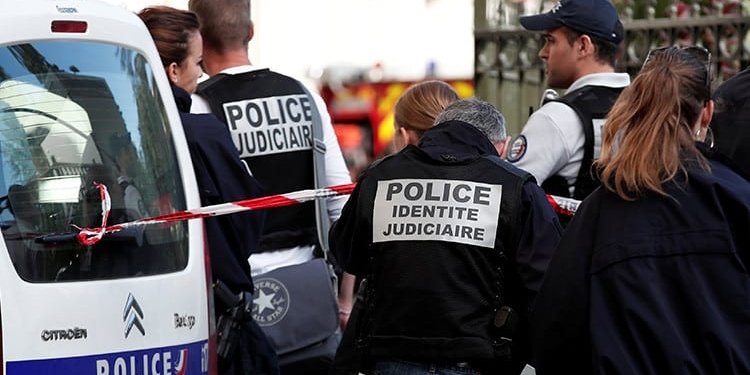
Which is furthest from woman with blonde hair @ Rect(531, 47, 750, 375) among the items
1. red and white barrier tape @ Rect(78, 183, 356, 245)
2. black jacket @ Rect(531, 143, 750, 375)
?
red and white barrier tape @ Rect(78, 183, 356, 245)

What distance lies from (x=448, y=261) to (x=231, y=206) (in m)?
1.05

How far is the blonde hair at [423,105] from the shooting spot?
16.1 feet

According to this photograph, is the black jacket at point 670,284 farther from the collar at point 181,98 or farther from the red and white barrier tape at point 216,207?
the collar at point 181,98

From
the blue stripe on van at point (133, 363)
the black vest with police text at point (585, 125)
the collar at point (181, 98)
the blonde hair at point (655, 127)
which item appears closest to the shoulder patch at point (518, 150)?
the black vest with police text at point (585, 125)

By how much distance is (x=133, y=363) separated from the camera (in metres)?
4.50

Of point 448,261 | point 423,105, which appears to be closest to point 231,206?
point 423,105

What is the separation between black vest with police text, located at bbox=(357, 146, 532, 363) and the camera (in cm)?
418

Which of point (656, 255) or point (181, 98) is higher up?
point (181, 98)

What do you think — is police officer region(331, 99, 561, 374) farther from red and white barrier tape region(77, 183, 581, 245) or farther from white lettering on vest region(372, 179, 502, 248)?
red and white barrier tape region(77, 183, 581, 245)

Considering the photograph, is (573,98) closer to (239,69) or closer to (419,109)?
(419,109)

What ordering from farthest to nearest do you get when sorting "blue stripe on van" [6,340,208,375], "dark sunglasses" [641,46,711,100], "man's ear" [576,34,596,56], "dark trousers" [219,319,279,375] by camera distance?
"man's ear" [576,34,596,56] → "dark trousers" [219,319,279,375] → "blue stripe on van" [6,340,208,375] → "dark sunglasses" [641,46,711,100]

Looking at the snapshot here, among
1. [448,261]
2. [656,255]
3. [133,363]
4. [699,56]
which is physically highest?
[699,56]

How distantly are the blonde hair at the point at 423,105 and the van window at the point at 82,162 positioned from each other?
814 millimetres

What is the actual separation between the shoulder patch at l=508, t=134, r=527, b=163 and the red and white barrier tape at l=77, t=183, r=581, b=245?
21 centimetres
